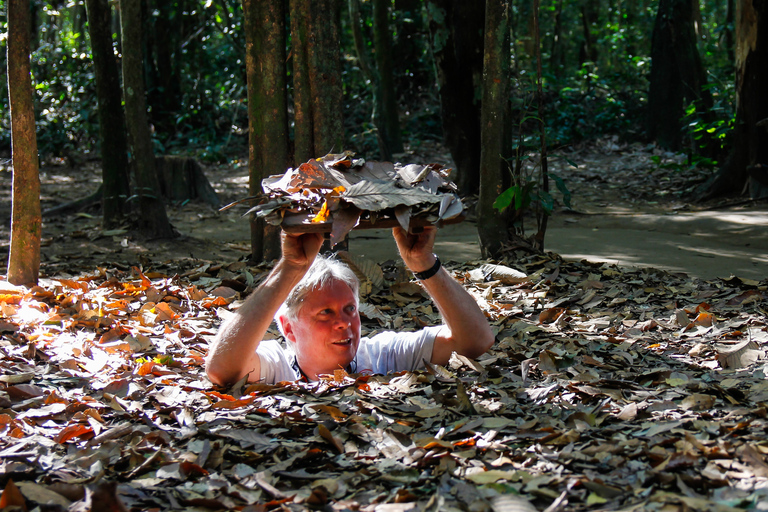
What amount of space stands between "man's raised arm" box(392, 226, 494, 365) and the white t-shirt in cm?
6

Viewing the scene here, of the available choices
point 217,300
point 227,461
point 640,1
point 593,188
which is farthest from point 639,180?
point 640,1

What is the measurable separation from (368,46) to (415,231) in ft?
40.8

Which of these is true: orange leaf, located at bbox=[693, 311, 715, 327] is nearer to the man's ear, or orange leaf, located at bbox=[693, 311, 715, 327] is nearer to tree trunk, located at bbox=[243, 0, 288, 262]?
the man's ear

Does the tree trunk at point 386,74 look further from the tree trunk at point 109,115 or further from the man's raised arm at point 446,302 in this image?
the man's raised arm at point 446,302

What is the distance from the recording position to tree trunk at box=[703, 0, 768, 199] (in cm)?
795

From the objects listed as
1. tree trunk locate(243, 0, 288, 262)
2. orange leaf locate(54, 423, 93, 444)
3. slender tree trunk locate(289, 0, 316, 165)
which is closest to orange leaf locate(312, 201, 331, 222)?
orange leaf locate(54, 423, 93, 444)

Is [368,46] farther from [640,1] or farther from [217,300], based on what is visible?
[640,1]

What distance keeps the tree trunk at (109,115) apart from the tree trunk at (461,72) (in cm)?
370

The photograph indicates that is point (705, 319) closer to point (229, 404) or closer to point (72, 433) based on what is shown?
point (229, 404)

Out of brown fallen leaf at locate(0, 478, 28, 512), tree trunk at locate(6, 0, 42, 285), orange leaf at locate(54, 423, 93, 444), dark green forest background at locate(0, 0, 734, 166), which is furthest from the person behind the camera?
dark green forest background at locate(0, 0, 734, 166)

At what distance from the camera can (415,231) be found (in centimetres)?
257

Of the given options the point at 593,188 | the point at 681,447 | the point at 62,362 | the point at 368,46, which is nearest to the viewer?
the point at 681,447

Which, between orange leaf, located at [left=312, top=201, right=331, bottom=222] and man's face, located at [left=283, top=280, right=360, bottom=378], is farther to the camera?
man's face, located at [left=283, top=280, right=360, bottom=378]

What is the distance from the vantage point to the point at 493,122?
551cm
